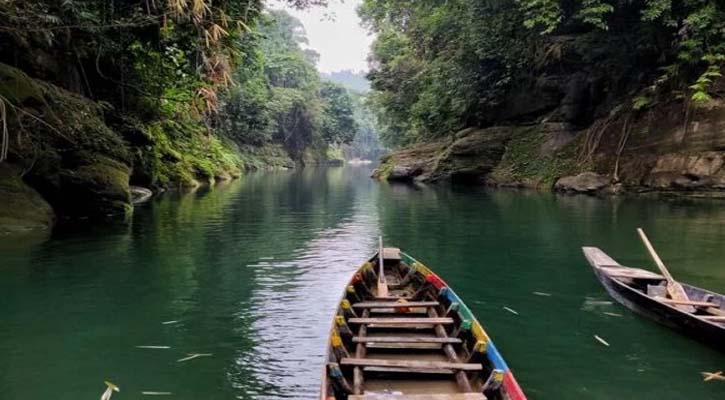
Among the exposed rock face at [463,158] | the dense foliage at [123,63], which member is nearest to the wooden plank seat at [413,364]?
the dense foliage at [123,63]

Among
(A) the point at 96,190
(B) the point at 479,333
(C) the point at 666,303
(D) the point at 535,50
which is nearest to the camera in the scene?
(B) the point at 479,333

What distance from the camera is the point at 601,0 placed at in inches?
814

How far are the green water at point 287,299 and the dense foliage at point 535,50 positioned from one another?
6.63 m

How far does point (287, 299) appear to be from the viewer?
805cm

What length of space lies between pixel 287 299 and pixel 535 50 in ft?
71.3

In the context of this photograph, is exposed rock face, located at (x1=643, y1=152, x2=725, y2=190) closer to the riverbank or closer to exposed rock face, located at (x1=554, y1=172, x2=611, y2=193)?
the riverbank

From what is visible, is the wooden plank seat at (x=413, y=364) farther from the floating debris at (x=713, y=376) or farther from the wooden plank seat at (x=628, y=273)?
the wooden plank seat at (x=628, y=273)

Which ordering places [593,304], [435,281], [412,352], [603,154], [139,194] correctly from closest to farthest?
[412,352] → [435,281] → [593,304] → [139,194] → [603,154]

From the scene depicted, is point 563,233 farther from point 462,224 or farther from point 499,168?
point 499,168

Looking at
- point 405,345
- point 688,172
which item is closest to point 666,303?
point 405,345

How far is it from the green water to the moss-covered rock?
0.75m

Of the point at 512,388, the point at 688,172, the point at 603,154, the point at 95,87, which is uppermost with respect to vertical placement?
the point at 95,87

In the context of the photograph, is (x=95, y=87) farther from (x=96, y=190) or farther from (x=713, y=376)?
(x=713, y=376)

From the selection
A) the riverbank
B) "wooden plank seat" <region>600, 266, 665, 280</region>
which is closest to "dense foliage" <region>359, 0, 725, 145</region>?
the riverbank
